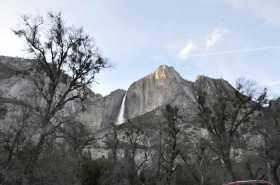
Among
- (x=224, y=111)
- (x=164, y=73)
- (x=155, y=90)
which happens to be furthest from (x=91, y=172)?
(x=164, y=73)

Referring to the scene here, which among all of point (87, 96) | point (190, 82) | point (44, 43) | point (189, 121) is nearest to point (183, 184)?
point (87, 96)

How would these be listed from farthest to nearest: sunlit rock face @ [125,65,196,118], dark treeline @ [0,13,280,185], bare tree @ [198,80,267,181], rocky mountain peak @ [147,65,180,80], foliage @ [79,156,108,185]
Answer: rocky mountain peak @ [147,65,180,80], sunlit rock face @ [125,65,196,118], foliage @ [79,156,108,185], bare tree @ [198,80,267,181], dark treeline @ [0,13,280,185]

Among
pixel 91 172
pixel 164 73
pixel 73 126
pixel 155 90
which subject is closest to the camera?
pixel 73 126

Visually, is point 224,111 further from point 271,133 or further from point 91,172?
point 91,172

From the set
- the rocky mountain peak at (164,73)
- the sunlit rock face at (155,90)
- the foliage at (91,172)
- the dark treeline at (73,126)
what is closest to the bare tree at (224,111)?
the dark treeline at (73,126)

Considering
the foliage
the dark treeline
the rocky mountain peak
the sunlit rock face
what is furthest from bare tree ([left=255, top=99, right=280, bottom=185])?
the rocky mountain peak

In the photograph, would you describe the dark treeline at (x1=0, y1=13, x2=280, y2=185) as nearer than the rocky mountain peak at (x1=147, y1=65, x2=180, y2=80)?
Yes

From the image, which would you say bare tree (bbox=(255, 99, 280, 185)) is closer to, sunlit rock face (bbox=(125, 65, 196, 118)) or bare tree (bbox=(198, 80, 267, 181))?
bare tree (bbox=(198, 80, 267, 181))

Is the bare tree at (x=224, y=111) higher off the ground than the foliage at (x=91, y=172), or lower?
higher

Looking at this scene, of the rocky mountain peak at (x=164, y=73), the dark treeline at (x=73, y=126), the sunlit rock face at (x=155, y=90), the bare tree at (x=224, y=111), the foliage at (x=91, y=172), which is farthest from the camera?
the rocky mountain peak at (x=164, y=73)

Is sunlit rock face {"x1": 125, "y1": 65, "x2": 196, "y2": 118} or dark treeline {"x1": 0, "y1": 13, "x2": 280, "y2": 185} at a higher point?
sunlit rock face {"x1": 125, "y1": 65, "x2": 196, "y2": 118}

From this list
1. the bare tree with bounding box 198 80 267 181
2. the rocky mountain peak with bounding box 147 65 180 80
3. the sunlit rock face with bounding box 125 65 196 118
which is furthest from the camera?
the rocky mountain peak with bounding box 147 65 180 80

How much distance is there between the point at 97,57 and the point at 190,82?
148 metres

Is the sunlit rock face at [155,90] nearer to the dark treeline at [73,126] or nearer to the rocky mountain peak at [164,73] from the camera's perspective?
the rocky mountain peak at [164,73]
